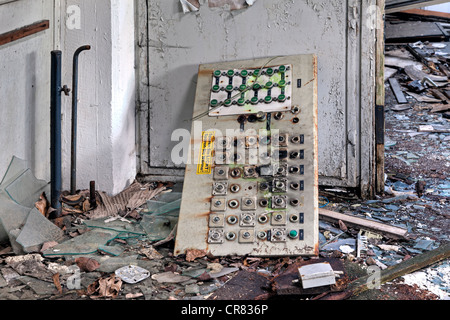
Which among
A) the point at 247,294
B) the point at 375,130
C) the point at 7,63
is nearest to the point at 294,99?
the point at 375,130

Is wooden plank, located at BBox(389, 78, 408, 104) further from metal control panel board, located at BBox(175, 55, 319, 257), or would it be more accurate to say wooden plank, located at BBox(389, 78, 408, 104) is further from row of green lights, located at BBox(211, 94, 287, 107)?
row of green lights, located at BBox(211, 94, 287, 107)

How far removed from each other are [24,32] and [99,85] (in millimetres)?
610

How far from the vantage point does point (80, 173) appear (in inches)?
148

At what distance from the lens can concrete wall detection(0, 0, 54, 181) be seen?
3.18 metres

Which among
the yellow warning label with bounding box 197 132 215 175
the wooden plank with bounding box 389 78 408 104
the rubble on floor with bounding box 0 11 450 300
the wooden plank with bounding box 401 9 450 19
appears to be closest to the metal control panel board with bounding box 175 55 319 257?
the yellow warning label with bounding box 197 132 215 175

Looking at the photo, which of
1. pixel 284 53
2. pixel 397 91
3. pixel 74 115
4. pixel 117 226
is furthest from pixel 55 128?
pixel 397 91

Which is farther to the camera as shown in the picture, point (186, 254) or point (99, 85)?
point (99, 85)

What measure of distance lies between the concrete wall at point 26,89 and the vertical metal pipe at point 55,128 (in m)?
0.17

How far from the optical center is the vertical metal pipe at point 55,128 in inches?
131

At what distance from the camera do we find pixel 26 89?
3365mm

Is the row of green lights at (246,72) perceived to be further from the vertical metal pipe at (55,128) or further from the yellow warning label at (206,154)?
the vertical metal pipe at (55,128)

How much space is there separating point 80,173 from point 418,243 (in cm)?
223

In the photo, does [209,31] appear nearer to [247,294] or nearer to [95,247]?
[95,247]

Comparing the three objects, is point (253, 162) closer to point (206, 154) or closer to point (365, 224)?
point (206, 154)
